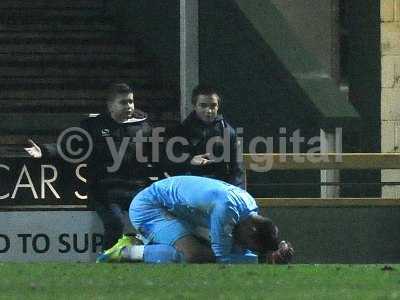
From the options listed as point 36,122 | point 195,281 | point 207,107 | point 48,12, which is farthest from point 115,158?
point 48,12

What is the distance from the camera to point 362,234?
16.9 meters

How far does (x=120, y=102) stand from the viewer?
50.8 ft

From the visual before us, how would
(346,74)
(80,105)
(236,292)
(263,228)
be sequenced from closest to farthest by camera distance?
1. (236,292)
2. (263,228)
3. (80,105)
4. (346,74)

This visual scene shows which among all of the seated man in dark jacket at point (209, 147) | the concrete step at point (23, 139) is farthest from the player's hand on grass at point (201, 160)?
the concrete step at point (23, 139)

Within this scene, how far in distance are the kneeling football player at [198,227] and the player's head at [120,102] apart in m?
1.18

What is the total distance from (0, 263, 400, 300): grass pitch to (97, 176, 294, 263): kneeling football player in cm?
22

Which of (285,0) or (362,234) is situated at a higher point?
(285,0)

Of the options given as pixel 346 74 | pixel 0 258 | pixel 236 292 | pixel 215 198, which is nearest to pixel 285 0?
pixel 346 74

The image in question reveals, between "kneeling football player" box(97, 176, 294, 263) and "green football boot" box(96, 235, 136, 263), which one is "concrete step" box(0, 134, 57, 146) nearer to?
"green football boot" box(96, 235, 136, 263)

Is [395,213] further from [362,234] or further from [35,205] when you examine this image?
[35,205]

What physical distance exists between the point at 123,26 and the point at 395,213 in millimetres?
5323

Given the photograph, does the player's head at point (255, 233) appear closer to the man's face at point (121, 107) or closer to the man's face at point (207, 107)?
the man's face at point (207, 107)

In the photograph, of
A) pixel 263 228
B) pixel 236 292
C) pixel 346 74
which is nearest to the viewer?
pixel 236 292

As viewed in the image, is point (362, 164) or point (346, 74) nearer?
point (362, 164)
